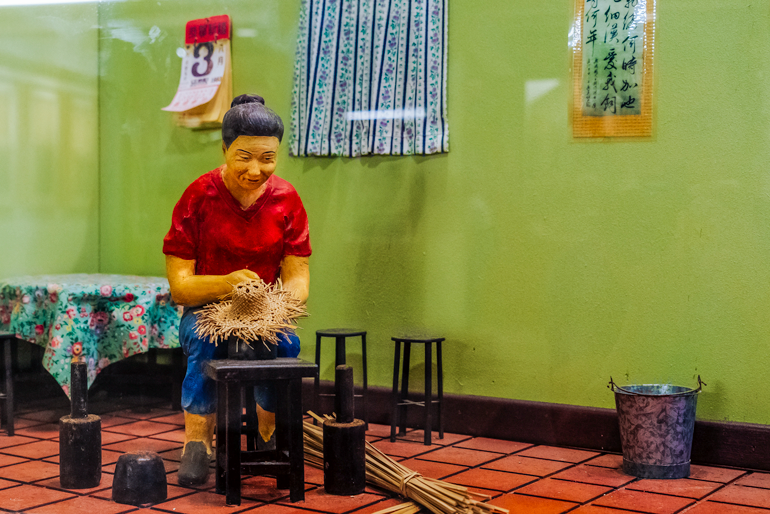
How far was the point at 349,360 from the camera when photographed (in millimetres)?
3650

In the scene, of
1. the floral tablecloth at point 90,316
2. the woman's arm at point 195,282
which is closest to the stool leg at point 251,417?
the woman's arm at point 195,282

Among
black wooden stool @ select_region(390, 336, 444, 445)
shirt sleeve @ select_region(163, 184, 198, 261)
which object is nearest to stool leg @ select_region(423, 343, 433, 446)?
black wooden stool @ select_region(390, 336, 444, 445)

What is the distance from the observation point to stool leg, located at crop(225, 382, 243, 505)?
257cm

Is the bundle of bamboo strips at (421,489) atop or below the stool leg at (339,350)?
below

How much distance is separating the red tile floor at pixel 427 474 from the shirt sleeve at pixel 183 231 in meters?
0.72

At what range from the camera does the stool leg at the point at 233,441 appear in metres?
2.57

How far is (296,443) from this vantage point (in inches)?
103

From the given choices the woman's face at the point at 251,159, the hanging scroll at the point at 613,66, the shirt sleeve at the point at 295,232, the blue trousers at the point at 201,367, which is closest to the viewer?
the woman's face at the point at 251,159

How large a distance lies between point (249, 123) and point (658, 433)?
178 cm

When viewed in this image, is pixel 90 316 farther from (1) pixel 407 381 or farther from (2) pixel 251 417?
(1) pixel 407 381

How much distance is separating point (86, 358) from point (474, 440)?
1591 mm

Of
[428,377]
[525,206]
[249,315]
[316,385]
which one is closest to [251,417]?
[249,315]

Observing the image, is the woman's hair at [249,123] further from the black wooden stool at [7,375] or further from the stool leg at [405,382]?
the stool leg at [405,382]

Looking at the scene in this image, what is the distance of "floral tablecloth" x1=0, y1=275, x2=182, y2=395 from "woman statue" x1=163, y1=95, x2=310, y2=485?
1.43 ft
